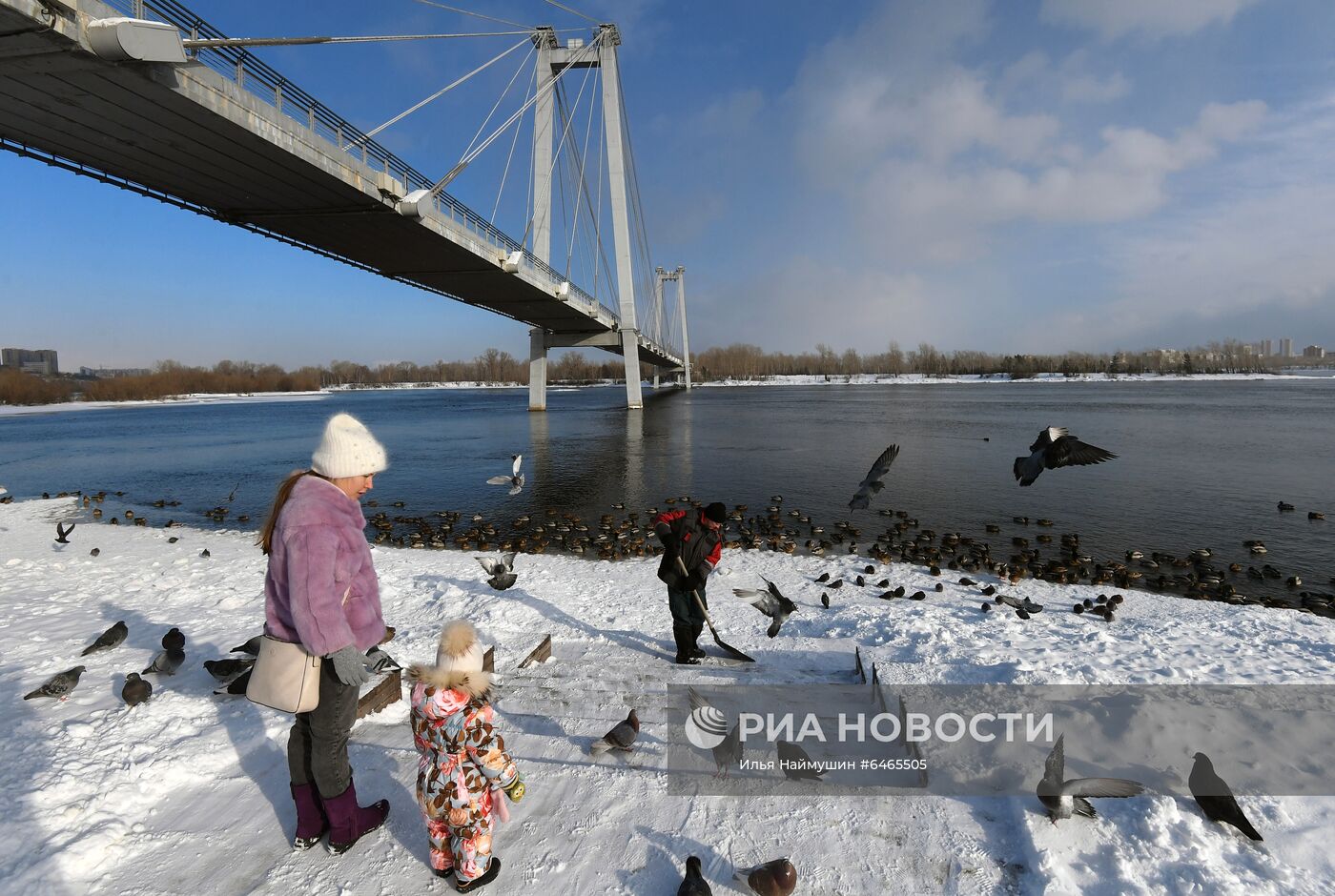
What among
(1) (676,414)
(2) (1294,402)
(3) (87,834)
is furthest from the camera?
(2) (1294,402)

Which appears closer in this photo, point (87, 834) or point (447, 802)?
point (447, 802)

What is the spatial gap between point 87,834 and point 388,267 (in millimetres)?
27082

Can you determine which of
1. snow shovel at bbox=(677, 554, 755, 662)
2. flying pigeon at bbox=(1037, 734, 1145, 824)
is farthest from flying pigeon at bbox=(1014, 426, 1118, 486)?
flying pigeon at bbox=(1037, 734, 1145, 824)

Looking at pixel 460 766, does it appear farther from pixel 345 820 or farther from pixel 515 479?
pixel 515 479

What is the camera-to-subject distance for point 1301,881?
2539 mm

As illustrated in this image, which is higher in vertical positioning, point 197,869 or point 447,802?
point 447,802

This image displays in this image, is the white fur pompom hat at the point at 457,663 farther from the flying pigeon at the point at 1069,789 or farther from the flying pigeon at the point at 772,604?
the flying pigeon at the point at 772,604

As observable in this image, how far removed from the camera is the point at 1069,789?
2820mm

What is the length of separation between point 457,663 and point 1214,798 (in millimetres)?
3278

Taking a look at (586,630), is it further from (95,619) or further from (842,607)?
(95,619)

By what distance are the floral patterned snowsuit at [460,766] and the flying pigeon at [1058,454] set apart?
7.01 m

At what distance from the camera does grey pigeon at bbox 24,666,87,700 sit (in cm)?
408

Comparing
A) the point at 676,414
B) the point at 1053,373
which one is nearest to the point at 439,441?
Result: the point at 676,414

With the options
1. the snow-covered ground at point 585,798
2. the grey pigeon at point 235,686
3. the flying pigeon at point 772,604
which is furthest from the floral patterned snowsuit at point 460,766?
the flying pigeon at point 772,604
